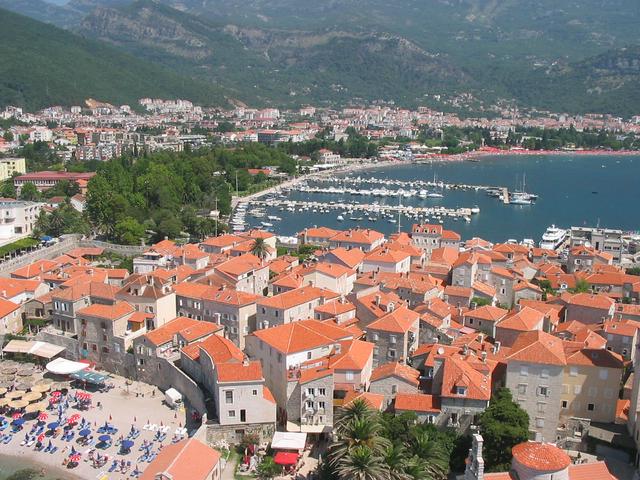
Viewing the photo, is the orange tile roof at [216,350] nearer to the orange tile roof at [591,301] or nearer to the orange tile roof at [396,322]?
the orange tile roof at [396,322]

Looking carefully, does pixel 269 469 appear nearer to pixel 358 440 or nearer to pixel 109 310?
pixel 358 440

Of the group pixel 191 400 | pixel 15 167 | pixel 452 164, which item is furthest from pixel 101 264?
pixel 452 164

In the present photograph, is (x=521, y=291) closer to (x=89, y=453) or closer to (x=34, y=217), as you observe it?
(x=89, y=453)

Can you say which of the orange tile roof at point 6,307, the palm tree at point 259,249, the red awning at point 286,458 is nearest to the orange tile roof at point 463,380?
the red awning at point 286,458

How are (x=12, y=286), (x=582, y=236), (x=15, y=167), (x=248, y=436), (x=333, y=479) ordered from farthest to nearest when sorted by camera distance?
1. (x=15, y=167)
2. (x=582, y=236)
3. (x=12, y=286)
4. (x=248, y=436)
5. (x=333, y=479)

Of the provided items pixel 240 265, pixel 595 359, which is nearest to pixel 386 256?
pixel 240 265

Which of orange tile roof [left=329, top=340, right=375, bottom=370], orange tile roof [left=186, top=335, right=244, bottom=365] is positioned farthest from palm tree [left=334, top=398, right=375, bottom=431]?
orange tile roof [left=186, top=335, right=244, bottom=365]
